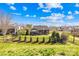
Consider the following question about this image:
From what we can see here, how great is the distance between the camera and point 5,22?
2510 millimetres

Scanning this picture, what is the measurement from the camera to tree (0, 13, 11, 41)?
2.49 meters

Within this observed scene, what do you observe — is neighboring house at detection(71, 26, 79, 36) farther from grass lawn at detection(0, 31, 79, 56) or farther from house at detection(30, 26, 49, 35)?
house at detection(30, 26, 49, 35)

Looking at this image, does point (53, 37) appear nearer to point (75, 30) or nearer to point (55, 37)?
point (55, 37)

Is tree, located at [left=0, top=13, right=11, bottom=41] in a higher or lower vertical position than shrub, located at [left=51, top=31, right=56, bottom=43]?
higher

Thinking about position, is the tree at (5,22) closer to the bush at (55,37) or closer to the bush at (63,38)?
the bush at (55,37)

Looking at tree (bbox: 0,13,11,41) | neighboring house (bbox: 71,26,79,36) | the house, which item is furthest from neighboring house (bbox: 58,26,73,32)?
tree (bbox: 0,13,11,41)

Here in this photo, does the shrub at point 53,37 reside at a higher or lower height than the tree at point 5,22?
lower

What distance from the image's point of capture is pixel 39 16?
2.49 meters

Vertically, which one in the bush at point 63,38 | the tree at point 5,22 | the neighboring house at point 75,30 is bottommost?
the bush at point 63,38

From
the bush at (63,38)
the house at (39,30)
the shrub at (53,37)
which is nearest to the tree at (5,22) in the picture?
the house at (39,30)

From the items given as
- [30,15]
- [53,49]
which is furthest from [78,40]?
[30,15]

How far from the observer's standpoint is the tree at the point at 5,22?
2492mm

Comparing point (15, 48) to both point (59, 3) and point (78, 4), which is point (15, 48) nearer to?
point (59, 3)

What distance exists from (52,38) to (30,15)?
0.44 metres
